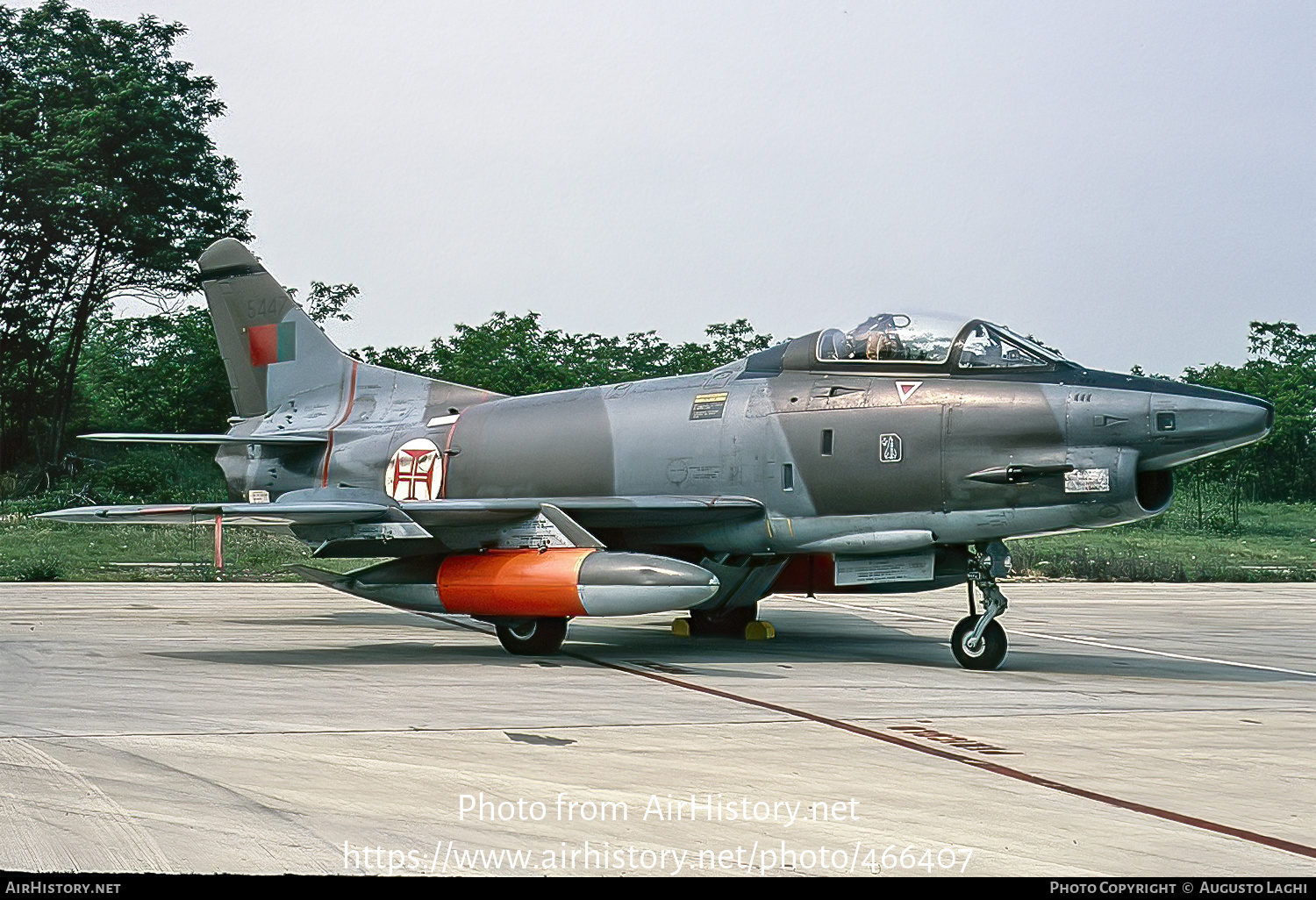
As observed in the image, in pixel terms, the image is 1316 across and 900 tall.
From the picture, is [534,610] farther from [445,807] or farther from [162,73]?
[162,73]

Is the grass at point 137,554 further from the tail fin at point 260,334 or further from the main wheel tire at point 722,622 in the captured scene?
the main wheel tire at point 722,622

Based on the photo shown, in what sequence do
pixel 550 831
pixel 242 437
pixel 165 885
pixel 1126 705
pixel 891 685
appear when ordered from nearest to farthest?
pixel 165 885
pixel 550 831
pixel 1126 705
pixel 891 685
pixel 242 437

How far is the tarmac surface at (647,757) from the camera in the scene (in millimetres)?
5035

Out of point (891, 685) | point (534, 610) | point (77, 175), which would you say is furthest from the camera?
point (77, 175)

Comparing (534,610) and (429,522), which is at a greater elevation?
(429,522)

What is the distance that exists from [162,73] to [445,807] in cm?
4366

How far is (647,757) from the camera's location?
7109mm

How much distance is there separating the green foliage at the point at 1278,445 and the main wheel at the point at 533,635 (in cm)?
4616

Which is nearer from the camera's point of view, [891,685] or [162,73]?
[891,685]

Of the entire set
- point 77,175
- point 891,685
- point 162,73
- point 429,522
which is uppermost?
point 162,73

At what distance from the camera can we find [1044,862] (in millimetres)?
4945

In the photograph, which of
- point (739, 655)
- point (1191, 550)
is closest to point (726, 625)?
point (739, 655)

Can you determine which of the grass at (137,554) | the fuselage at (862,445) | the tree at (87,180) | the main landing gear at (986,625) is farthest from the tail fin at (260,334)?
the tree at (87,180)

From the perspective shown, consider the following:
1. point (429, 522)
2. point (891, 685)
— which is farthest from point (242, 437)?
point (891, 685)
